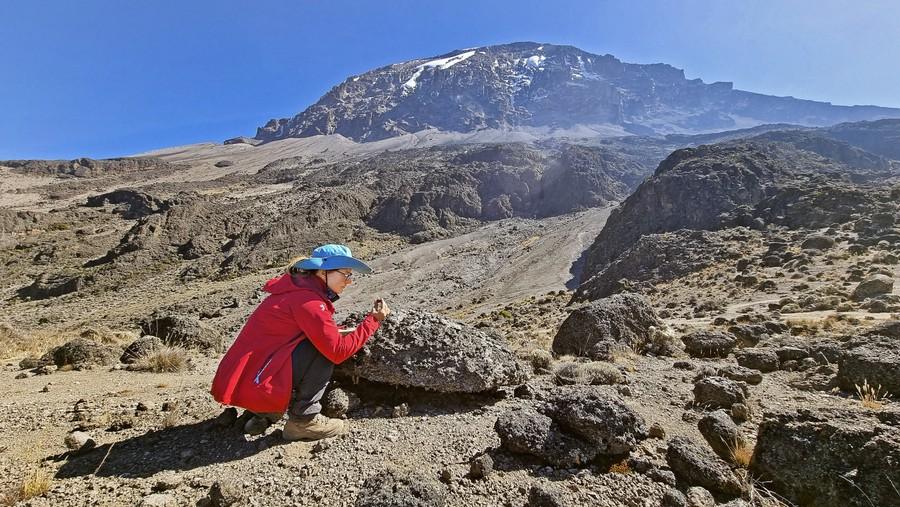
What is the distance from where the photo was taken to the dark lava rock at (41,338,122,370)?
19.5 ft

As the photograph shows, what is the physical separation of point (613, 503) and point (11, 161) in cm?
11748

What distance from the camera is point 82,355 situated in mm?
6082

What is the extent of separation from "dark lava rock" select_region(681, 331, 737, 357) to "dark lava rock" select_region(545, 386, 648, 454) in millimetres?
3944

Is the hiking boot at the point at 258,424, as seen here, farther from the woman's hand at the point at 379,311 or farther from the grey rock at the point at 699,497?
the grey rock at the point at 699,497

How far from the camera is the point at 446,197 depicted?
58750mm

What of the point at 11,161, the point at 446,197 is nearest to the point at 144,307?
the point at 446,197

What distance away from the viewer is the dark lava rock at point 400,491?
2.33 metres

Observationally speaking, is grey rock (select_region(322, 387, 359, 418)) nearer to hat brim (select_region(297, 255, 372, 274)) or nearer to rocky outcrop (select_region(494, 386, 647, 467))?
hat brim (select_region(297, 255, 372, 274))

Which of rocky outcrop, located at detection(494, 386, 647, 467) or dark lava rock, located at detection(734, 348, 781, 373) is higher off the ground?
rocky outcrop, located at detection(494, 386, 647, 467)

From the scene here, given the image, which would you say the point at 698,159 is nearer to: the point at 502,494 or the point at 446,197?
the point at 446,197

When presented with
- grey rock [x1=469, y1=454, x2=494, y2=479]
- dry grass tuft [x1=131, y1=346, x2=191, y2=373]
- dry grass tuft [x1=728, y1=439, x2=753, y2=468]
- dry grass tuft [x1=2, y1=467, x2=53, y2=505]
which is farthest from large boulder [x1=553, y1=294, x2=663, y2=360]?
dry grass tuft [x1=2, y1=467, x2=53, y2=505]

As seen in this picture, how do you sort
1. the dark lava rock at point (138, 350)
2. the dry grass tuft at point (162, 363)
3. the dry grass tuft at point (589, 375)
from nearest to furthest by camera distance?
the dry grass tuft at point (589, 375) → the dry grass tuft at point (162, 363) → the dark lava rock at point (138, 350)

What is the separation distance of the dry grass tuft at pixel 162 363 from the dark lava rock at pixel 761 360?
Answer: 741 cm

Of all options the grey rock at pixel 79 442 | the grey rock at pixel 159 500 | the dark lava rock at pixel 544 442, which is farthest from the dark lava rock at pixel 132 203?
the dark lava rock at pixel 544 442
